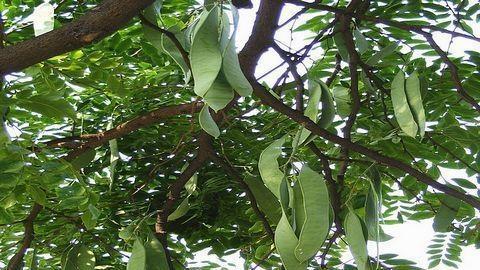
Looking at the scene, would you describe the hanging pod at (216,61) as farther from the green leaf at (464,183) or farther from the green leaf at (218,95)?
the green leaf at (464,183)

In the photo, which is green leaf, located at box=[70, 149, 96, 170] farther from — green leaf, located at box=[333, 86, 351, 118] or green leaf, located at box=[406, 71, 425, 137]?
green leaf, located at box=[406, 71, 425, 137]

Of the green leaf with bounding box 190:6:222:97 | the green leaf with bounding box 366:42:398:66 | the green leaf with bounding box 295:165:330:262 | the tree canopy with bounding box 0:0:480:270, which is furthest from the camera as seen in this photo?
the green leaf with bounding box 366:42:398:66

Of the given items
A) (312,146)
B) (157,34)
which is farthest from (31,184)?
(312,146)

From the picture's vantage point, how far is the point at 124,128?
1215 millimetres

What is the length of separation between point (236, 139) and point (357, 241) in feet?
1.54

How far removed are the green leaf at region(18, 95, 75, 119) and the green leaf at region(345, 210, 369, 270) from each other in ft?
1.31

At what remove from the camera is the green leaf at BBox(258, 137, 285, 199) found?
90 cm

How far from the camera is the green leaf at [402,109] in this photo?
2.96 ft

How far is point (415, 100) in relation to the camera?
0.93 m

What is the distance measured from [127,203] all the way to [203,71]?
2.44ft

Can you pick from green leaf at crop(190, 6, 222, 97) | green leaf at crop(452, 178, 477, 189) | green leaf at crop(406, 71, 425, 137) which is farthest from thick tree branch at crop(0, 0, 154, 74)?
green leaf at crop(452, 178, 477, 189)

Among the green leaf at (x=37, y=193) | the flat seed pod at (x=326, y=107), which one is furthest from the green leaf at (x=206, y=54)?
the green leaf at (x=37, y=193)

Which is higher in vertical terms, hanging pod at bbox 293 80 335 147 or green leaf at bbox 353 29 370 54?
green leaf at bbox 353 29 370 54

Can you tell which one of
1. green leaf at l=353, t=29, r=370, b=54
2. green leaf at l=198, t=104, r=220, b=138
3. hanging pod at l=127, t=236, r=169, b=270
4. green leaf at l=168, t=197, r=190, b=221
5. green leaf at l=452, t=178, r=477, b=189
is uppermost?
green leaf at l=353, t=29, r=370, b=54
